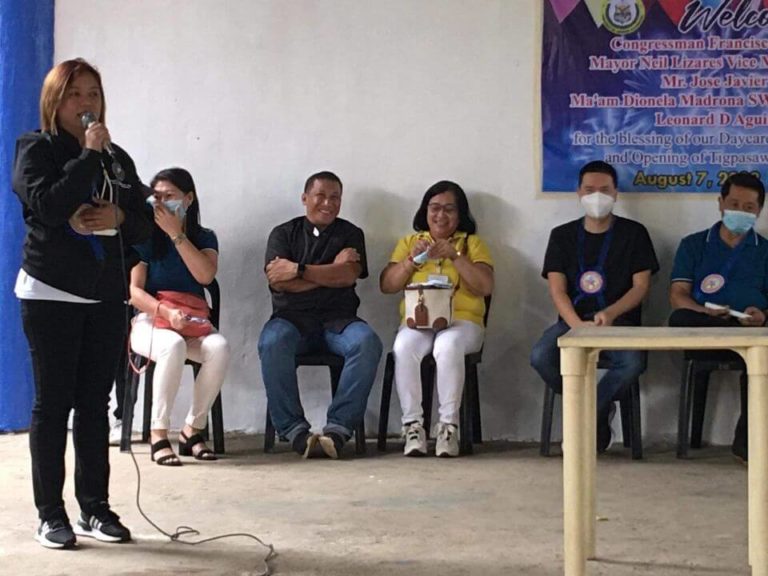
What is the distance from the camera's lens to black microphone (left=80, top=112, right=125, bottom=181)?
10.3 feet

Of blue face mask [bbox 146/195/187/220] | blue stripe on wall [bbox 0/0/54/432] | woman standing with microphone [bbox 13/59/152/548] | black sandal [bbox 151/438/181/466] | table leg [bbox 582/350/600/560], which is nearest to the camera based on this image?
table leg [bbox 582/350/600/560]

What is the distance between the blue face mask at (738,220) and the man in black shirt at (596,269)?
346 mm

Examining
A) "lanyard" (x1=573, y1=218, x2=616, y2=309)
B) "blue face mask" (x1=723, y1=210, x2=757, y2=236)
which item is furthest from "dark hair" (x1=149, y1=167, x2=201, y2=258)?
"blue face mask" (x1=723, y1=210, x2=757, y2=236)

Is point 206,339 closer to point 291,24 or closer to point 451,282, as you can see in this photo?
point 451,282

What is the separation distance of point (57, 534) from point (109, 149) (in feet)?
3.59

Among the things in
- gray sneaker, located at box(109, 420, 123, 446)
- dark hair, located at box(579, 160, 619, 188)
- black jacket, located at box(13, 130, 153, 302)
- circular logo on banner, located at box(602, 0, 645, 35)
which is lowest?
gray sneaker, located at box(109, 420, 123, 446)

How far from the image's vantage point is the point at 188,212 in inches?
199

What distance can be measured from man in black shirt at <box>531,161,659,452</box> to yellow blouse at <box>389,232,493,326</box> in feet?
1.01

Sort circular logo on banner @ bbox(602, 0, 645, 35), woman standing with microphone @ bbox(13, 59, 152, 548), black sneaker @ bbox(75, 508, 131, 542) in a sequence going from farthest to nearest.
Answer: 1. circular logo on banner @ bbox(602, 0, 645, 35)
2. black sneaker @ bbox(75, 508, 131, 542)
3. woman standing with microphone @ bbox(13, 59, 152, 548)

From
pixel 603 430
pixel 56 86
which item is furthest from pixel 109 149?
pixel 603 430

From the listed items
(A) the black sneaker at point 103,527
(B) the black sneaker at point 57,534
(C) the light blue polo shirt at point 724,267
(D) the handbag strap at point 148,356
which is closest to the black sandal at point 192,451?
(D) the handbag strap at point 148,356

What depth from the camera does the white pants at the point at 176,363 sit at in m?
4.77

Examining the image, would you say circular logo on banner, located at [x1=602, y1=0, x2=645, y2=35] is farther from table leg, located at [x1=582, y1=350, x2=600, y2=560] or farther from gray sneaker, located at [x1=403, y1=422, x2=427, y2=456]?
table leg, located at [x1=582, y1=350, x2=600, y2=560]

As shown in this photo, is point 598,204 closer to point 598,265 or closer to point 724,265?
point 598,265
